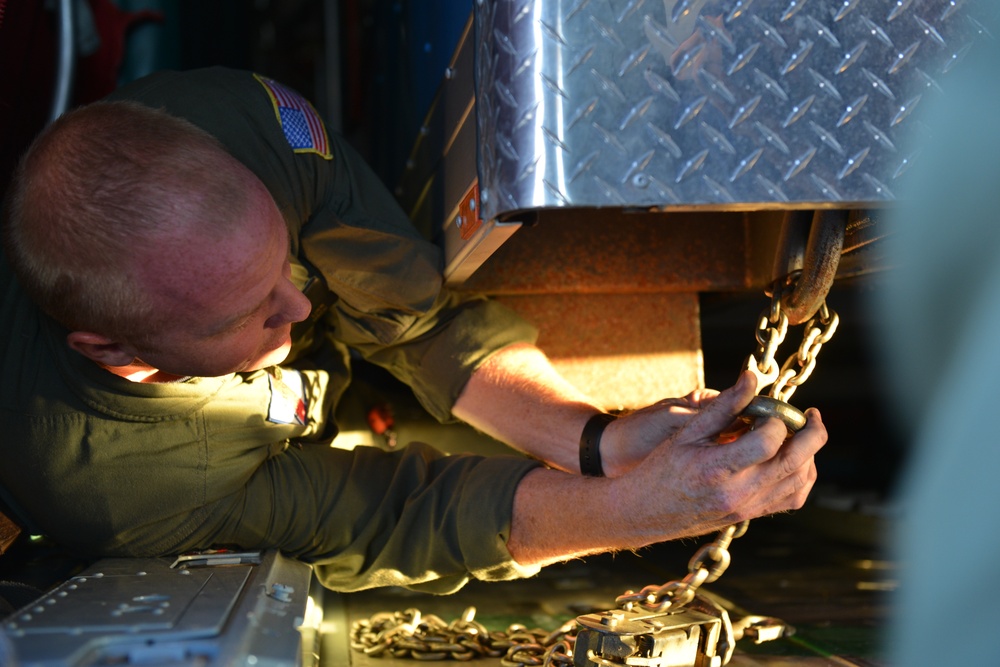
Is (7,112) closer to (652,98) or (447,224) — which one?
(447,224)

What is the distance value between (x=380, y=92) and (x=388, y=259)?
1.12m

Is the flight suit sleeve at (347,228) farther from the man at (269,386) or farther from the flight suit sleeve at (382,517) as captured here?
the flight suit sleeve at (382,517)

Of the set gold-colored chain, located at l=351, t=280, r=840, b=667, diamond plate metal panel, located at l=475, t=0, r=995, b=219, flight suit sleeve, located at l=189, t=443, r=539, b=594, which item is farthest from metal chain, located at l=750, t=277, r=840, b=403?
flight suit sleeve, located at l=189, t=443, r=539, b=594

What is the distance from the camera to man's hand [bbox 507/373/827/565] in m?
1.08

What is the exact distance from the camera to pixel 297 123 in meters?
1.49

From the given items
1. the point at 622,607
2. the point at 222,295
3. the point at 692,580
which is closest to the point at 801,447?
the point at 692,580

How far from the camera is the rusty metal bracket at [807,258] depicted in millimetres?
1170

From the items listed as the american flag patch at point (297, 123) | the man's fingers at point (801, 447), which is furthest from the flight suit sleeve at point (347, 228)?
the man's fingers at point (801, 447)

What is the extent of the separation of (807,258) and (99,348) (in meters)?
0.93

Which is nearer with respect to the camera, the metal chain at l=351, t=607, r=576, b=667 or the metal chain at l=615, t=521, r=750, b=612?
the metal chain at l=615, t=521, r=750, b=612

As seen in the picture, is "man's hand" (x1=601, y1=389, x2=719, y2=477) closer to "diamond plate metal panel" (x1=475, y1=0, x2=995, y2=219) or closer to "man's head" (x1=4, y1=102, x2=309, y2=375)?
"diamond plate metal panel" (x1=475, y1=0, x2=995, y2=219)

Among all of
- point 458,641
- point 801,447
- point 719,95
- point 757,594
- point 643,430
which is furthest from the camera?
point 757,594

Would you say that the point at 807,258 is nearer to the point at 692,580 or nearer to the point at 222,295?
→ the point at 692,580

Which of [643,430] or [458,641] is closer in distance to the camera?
[643,430]
